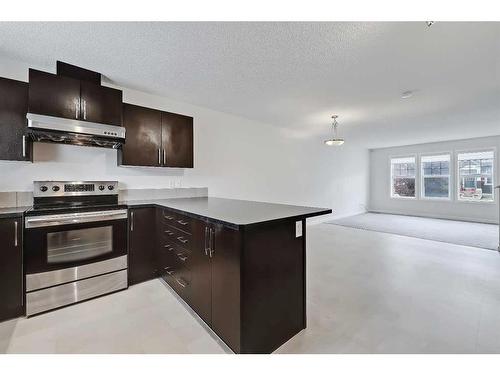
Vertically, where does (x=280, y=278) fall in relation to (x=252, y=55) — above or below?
below

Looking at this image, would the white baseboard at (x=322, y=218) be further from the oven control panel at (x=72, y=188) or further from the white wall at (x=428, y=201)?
the oven control panel at (x=72, y=188)

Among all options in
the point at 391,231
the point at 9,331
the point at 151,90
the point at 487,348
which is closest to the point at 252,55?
the point at 151,90

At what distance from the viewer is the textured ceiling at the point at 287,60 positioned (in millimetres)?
1857

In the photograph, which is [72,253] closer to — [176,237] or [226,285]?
→ [176,237]

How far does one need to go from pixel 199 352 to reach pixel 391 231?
5.18m

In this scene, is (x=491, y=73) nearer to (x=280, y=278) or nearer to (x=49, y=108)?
(x=280, y=278)

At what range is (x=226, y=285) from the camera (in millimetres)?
1543

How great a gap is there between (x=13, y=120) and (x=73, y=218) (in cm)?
107

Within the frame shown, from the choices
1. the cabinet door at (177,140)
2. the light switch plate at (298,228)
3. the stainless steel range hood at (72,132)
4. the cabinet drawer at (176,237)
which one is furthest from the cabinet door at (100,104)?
the light switch plate at (298,228)

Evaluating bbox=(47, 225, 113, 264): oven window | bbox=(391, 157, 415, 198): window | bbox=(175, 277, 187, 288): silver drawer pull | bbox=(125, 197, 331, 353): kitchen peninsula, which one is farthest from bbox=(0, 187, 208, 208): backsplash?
bbox=(391, 157, 415, 198): window

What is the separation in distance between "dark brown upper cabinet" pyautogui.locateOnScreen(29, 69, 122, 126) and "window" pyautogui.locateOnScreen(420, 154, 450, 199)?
8.66 meters

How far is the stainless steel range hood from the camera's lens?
2.08 metres

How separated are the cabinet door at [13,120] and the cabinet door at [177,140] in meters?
1.33
